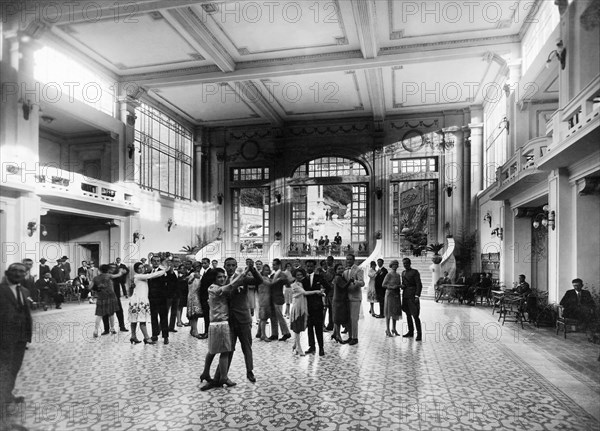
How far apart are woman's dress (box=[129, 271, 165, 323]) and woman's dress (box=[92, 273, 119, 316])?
2.62 ft

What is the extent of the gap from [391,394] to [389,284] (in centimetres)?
345

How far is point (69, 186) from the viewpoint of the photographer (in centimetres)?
1340

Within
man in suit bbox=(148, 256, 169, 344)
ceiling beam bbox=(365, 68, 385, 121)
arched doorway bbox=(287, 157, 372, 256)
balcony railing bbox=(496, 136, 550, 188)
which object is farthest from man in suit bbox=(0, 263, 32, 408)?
arched doorway bbox=(287, 157, 372, 256)

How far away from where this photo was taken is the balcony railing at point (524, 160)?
1004cm

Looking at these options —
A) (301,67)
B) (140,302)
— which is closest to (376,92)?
(301,67)

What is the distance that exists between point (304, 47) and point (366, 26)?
2509 millimetres

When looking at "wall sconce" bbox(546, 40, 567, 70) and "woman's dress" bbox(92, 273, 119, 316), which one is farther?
"wall sconce" bbox(546, 40, 567, 70)

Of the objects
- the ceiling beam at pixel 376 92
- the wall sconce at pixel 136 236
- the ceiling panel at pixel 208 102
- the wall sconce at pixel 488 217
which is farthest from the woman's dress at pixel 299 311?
the ceiling panel at pixel 208 102

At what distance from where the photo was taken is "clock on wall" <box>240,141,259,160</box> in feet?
73.0

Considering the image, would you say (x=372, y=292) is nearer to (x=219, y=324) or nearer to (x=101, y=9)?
(x=219, y=324)

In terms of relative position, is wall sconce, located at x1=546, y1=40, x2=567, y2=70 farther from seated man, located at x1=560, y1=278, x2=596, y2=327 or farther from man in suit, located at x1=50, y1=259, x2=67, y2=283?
man in suit, located at x1=50, y1=259, x2=67, y2=283

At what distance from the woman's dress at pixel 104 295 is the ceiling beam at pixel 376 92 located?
38.5 ft

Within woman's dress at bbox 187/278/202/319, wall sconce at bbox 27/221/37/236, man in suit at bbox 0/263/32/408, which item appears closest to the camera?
man in suit at bbox 0/263/32/408

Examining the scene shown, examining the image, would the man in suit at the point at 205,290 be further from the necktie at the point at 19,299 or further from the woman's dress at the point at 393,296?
the necktie at the point at 19,299
